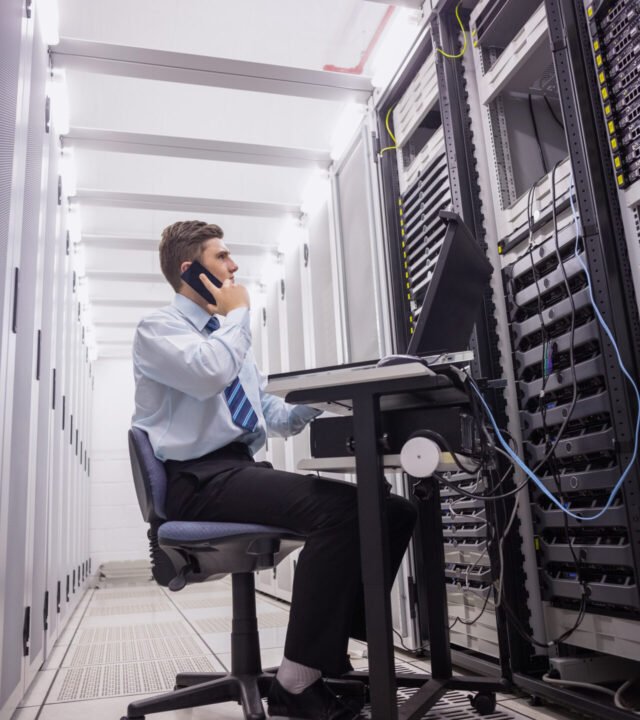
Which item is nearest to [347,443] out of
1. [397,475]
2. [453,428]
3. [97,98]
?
[453,428]

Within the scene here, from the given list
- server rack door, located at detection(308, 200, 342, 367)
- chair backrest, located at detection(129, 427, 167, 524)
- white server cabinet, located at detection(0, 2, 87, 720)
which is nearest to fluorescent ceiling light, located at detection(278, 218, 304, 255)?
server rack door, located at detection(308, 200, 342, 367)

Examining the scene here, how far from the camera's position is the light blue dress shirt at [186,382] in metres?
1.63

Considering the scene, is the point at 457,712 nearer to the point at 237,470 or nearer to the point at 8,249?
the point at 237,470

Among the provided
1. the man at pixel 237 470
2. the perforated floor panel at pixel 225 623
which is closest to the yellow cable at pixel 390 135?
the man at pixel 237 470

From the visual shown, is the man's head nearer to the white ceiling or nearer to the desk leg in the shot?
the desk leg

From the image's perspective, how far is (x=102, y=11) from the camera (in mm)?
2898

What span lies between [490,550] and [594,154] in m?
1.21

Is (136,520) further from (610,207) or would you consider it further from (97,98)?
(610,207)

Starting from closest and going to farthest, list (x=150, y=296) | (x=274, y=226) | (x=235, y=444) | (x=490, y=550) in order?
(x=235, y=444) < (x=490, y=550) < (x=274, y=226) < (x=150, y=296)

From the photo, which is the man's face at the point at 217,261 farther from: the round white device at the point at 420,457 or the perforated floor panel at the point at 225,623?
the perforated floor panel at the point at 225,623

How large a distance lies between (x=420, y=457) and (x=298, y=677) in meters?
0.56

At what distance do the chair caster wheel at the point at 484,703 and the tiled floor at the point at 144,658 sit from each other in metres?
0.02

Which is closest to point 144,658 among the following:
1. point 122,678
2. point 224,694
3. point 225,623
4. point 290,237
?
point 122,678

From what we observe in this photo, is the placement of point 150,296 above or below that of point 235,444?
above
